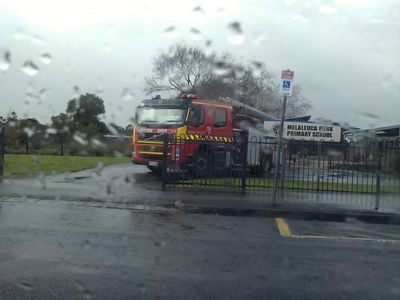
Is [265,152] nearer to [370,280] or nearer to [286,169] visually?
[286,169]

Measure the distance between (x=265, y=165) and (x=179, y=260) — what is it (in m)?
9.93

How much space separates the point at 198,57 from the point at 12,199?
16.0 feet

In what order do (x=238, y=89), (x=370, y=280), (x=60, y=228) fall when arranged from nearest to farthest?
1. (x=370, y=280)
2. (x=60, y=228)
3. (x=238, y=89)

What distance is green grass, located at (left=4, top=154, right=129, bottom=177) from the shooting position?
14785 millimetres

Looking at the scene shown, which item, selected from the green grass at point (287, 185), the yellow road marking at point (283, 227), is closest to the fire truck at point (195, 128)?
the green grass at point (287, 185)

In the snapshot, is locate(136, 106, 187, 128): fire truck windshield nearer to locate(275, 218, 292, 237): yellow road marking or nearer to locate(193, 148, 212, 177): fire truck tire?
locate(193, 148, 212, 177): fire truck tire

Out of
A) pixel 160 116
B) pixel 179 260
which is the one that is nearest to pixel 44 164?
pixel 160 116

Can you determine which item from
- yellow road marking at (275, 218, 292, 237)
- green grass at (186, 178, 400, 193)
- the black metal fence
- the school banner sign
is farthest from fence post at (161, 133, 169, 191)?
yellow road marking at (275, 218, 292, 237)

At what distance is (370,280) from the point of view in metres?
5.65

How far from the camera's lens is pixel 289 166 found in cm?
1374

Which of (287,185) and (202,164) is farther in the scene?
(287,185)

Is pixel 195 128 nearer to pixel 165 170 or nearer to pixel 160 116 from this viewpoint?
pixel 160 116

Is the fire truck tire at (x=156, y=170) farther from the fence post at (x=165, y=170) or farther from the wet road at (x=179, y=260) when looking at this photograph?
the wet road at (x=179, y=260)

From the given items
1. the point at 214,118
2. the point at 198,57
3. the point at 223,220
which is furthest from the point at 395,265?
the point at 214,118
